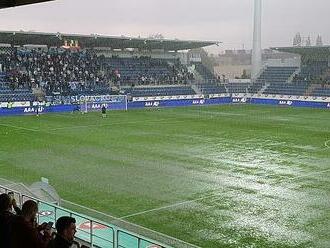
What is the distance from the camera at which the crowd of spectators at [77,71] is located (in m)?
49.2

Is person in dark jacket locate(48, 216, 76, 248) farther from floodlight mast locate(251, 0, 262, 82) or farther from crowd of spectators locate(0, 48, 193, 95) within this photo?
floodlight mast locate(251, 0, 262, 82)

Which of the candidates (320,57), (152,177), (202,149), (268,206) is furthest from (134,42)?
(268,206)

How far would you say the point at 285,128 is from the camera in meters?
32.9

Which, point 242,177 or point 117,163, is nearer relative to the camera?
point 242,177

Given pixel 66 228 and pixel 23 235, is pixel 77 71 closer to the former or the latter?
pixel 23 235

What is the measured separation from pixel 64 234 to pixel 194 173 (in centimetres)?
1336

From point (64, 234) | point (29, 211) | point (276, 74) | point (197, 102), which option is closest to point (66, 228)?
point (64, 234)

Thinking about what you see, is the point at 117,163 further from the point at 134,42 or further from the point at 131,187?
the point at 134,42

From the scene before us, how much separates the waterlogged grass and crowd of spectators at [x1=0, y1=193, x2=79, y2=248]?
5.78 meters

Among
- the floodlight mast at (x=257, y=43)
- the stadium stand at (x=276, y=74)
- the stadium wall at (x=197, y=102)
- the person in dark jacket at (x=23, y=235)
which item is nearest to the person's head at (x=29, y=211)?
the person in dark jacket at (x=23, y=235)

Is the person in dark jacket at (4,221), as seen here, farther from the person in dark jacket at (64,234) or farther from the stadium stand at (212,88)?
the stadium stand at (212,88)

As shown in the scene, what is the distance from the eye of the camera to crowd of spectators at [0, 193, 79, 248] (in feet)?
17.8

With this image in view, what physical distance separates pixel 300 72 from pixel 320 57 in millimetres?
3363

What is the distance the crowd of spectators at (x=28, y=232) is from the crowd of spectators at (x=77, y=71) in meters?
41.7
